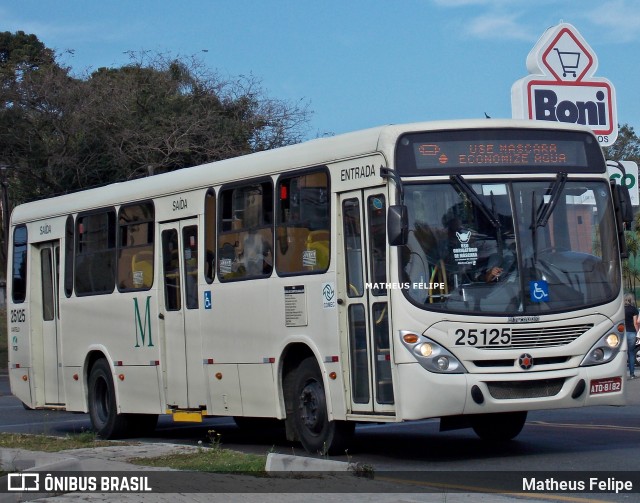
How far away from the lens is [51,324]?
1722 centimetres

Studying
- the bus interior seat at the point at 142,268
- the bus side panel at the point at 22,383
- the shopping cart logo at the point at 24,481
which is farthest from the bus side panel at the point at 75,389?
the shopping cart logo at the point at 24,481

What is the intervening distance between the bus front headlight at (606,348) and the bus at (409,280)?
0.01 metres

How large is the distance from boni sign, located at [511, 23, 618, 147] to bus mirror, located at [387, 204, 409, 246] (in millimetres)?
9179

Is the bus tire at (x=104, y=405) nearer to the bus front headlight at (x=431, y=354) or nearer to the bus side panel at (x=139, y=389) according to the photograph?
the bus side panel at (x=139, y=389)

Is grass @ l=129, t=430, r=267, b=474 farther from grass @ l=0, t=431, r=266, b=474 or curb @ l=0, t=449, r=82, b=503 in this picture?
curb @ l=0, t=449, r=82, b=503

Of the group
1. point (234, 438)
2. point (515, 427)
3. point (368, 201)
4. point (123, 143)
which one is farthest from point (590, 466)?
point (123, 143)

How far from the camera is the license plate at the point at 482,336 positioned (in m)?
10.5

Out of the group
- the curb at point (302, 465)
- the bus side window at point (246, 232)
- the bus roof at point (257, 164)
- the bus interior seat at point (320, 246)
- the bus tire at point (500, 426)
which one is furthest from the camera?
the bus side window at point (246, 232)

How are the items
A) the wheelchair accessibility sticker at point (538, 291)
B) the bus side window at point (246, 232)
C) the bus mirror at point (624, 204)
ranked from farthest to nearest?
the bus side window at point (246, 232) < the bus mirror at point (624, 204) < the wheelchair accessibility sticker at point (538, 291)

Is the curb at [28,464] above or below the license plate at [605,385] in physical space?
below

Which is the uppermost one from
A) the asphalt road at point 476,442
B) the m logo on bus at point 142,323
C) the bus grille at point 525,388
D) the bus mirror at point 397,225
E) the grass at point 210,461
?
the bus mirror at point 397,225

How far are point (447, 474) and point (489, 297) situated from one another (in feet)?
5.55

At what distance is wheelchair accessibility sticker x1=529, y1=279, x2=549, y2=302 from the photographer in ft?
35.4

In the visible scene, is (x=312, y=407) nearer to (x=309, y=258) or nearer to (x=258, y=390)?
(x=258, y=390)
